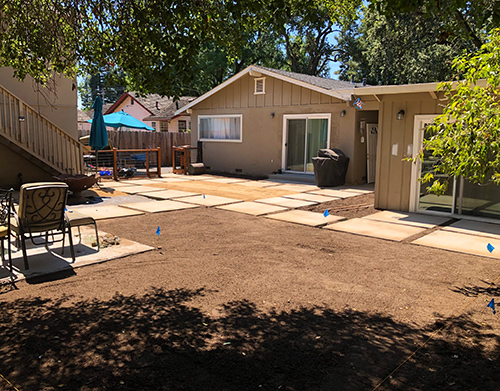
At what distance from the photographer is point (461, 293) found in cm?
455

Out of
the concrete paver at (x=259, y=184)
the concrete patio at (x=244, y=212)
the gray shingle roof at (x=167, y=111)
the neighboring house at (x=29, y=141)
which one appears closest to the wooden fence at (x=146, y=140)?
the gray shingle roof at (x=167, y=111)

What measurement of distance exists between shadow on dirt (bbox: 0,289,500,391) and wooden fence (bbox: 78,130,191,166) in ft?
56.6

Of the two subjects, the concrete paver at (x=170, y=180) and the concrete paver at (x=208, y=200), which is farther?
the concrete paver at (x=170, y=180)

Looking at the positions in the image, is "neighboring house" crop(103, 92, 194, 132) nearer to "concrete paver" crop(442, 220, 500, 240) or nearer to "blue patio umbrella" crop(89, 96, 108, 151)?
"blue patio umbrella" crop(89, 96, 108, 151)

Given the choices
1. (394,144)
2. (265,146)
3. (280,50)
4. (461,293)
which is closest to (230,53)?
(461,293)

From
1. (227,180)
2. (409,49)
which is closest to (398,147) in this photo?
(227,180)

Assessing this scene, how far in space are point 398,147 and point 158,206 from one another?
5.34 meters

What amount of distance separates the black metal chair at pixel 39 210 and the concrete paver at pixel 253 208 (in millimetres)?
4389

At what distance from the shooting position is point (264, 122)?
16.3 m

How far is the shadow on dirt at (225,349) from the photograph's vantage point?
2797 millimetres

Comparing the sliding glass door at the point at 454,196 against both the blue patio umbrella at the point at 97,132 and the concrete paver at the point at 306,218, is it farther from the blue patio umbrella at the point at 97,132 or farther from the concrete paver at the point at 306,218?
the blue patio umbrella at the point at 97,132

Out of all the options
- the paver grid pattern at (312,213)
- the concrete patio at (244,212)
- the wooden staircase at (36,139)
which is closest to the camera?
the concrete patio at (244,212)

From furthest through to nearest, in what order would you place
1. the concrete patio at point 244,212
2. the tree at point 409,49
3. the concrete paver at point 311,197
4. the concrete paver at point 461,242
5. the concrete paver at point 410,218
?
the tree at point 409,49, the concrete paver at point 311,197, the concrete paver at point 410,218, the concrete paver at point 461,242, the concrete patio at point 244,212

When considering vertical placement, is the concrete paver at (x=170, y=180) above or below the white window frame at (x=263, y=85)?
below
